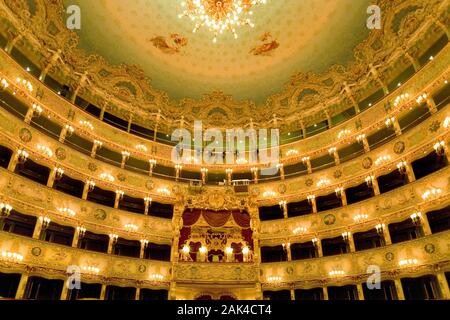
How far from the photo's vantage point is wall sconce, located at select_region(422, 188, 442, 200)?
51.1 ft

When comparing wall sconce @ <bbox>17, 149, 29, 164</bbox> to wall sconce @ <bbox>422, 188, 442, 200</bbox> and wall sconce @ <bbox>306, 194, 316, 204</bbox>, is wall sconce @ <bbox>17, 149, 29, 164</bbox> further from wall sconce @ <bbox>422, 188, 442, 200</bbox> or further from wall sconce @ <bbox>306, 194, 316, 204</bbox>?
wall sconce @ <bbox>422, 188, 442, 200</bbox>

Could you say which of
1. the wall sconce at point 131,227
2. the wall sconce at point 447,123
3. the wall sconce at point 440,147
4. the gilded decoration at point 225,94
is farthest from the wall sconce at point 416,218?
the wall sconce at point 131,227

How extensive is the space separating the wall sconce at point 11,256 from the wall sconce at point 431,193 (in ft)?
69.0

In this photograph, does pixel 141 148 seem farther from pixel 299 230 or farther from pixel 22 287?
pixel 299 230

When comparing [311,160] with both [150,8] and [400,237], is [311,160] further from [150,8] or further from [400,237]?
[150,8]

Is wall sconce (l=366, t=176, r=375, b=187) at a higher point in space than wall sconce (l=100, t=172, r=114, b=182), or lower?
lower

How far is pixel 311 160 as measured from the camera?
79.9ft

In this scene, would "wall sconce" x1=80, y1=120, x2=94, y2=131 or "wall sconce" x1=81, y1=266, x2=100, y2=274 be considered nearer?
"wall sconce" x1=81, y1=266, x2=100, y2=274

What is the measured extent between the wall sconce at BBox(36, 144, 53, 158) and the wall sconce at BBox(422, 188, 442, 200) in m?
21.4

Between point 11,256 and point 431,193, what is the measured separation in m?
21.4

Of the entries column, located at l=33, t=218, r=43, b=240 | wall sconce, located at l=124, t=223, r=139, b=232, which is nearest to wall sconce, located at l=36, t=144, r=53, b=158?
column, located at l=33, t=218, r=43, b=240

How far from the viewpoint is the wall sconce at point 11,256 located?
1447 cm

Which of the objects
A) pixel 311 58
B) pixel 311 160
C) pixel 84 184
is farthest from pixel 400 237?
pixel 84 184

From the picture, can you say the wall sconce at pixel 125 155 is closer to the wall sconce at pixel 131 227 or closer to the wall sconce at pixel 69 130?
the wall sconce at pixel 69 130
